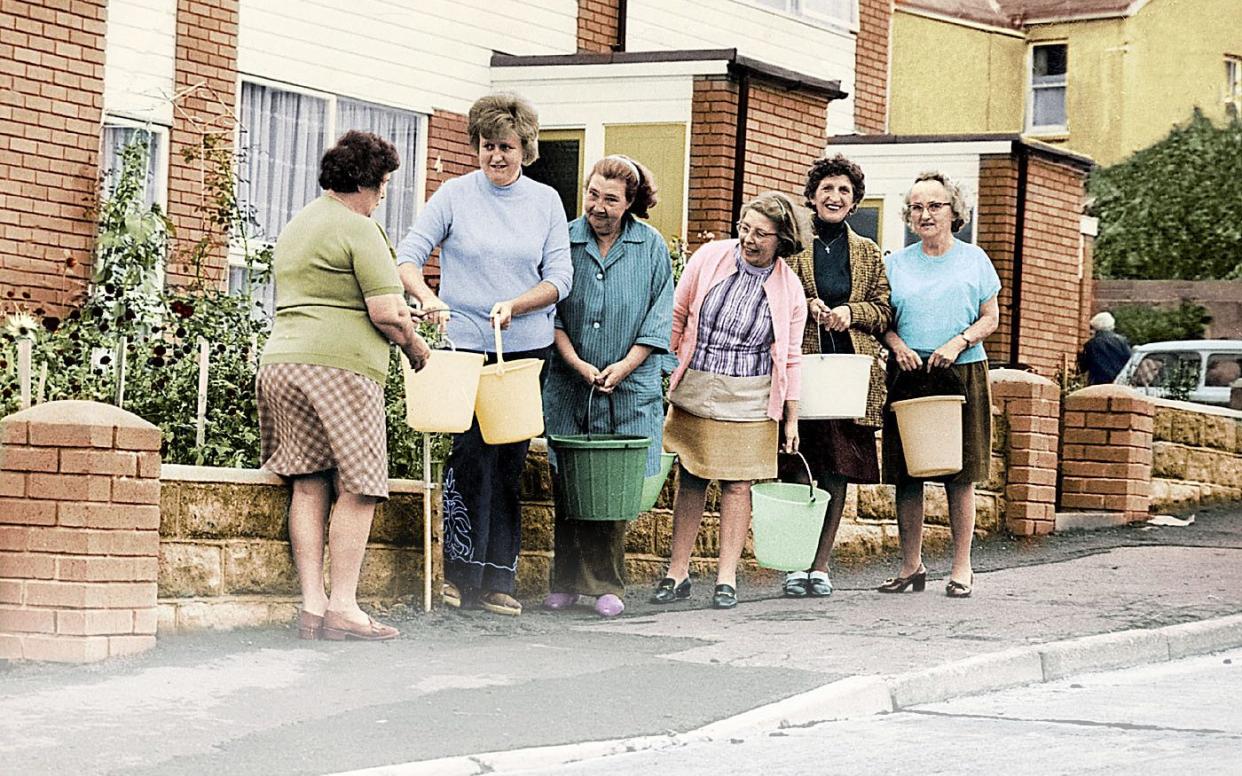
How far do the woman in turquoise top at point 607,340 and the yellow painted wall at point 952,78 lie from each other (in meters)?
28.1

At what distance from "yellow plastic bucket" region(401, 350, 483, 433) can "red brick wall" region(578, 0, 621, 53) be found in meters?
9.54

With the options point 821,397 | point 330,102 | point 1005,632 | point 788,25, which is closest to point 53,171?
point 330,102

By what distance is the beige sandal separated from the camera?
30.8 ft

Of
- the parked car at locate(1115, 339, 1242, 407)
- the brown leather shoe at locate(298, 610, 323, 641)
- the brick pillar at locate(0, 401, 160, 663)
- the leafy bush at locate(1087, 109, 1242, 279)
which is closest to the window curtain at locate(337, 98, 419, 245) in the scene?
the brown leather shoe at locate(298, 610, 323, 641)

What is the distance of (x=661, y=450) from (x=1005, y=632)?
5.84ft

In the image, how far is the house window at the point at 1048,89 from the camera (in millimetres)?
39438

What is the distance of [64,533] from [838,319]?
12.6 feet

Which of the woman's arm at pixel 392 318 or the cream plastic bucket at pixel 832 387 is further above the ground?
the woman's arm at pixel 392 318

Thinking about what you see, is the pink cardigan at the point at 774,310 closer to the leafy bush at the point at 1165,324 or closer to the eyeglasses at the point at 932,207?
the eyeglasses at the point at 932,207

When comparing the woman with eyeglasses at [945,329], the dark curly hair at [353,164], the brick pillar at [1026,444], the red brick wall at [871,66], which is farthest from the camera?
the red brick wall at [871,66]

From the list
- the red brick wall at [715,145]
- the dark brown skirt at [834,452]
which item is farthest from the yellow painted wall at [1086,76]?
the dark brown skirt at [834,452]

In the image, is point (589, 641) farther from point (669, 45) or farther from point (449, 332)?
point (669, 45)

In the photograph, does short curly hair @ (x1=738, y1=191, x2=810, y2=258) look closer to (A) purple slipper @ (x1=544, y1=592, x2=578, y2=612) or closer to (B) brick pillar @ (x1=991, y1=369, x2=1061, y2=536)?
(A) purple slipper @ (x1=544, y1=592, x2=578, y2=612)

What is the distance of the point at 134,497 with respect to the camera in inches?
317
